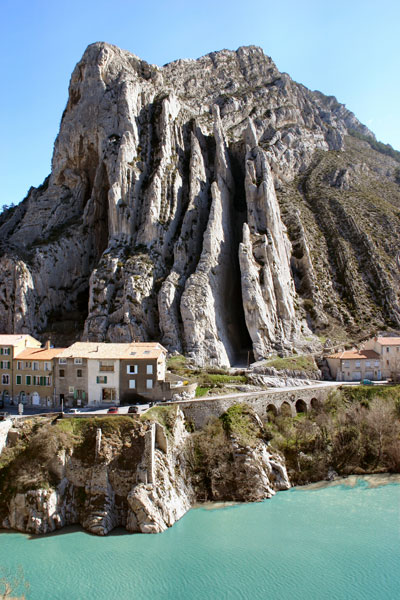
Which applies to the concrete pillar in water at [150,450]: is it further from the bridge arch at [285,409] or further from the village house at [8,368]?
the village house at [8,368]

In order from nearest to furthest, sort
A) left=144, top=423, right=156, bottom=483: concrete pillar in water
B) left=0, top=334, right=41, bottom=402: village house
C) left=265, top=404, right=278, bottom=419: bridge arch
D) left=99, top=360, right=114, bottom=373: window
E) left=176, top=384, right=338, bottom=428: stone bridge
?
left=144, top=423, right=156, bottom=483: concrete pillar in water → left=176, top=384, right=338, bottom=428: stone bridge → left=99, top=360, right=114, bottom=373: window → left=0, top=334, right=41, bottom=402: village house → left=265, top=404, right=278, bottom=419: bridge arch

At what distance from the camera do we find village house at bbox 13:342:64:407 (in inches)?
1698

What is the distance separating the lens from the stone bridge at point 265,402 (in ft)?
131

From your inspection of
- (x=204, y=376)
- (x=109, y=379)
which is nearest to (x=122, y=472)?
(x=109, y=379)

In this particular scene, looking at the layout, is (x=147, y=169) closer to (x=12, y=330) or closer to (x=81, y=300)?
(x=81, y=300)

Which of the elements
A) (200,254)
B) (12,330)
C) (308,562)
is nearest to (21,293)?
(12,330)

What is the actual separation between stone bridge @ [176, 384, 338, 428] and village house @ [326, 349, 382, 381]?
256 inches

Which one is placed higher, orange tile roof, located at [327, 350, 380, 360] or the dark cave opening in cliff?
the dark cave opening in cliff

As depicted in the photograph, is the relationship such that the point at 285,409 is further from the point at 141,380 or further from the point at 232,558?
the point at 232,558

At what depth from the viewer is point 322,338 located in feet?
225

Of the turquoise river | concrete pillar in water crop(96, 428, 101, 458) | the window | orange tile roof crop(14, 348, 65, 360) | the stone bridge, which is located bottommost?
the turquoise river

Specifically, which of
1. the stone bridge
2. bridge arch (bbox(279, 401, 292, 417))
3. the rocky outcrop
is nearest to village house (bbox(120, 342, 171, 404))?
the stone bridge

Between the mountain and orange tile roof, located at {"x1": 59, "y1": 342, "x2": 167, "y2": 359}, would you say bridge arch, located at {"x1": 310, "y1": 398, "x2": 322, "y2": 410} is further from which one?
orange tile roof, located at {"x1": 59, "y1": 342, "x2": 167, "y2": 359}

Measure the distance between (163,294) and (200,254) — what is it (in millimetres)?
10085
